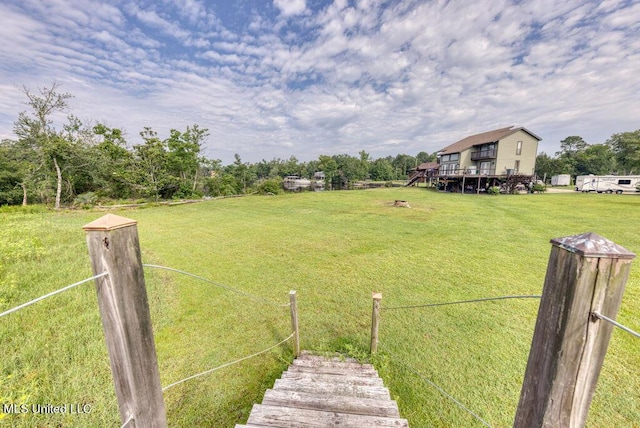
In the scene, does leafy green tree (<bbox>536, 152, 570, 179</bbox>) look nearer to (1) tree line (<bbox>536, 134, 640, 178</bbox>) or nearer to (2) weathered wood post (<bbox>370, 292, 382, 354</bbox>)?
(1) tree line (<bbox>536, 134, 640, 178</bbox>)

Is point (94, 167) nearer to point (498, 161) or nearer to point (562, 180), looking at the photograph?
point (498, 161)

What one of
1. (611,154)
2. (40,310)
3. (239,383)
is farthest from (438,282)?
(611,154)

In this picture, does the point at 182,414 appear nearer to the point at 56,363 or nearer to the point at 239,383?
the point at 239,383

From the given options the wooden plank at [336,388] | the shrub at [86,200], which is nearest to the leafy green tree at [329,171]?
the shrub at [86,200]

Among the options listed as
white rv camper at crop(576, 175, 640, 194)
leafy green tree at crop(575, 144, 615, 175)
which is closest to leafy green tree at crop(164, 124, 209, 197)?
white rv camper at crop(576, 175, 640, 194)

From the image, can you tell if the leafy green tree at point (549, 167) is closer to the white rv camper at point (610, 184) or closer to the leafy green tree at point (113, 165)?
the white rv camper at point (610, 184)

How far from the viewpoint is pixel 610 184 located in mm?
24547

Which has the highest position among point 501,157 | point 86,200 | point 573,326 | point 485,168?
point 501,157

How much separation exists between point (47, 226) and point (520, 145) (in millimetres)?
33633

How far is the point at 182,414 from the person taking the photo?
2.50m

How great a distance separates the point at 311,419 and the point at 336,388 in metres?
0.58

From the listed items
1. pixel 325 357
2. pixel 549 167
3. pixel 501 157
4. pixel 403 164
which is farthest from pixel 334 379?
pixel 403 164

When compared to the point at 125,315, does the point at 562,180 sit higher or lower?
higher

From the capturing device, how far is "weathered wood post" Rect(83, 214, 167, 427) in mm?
1044
